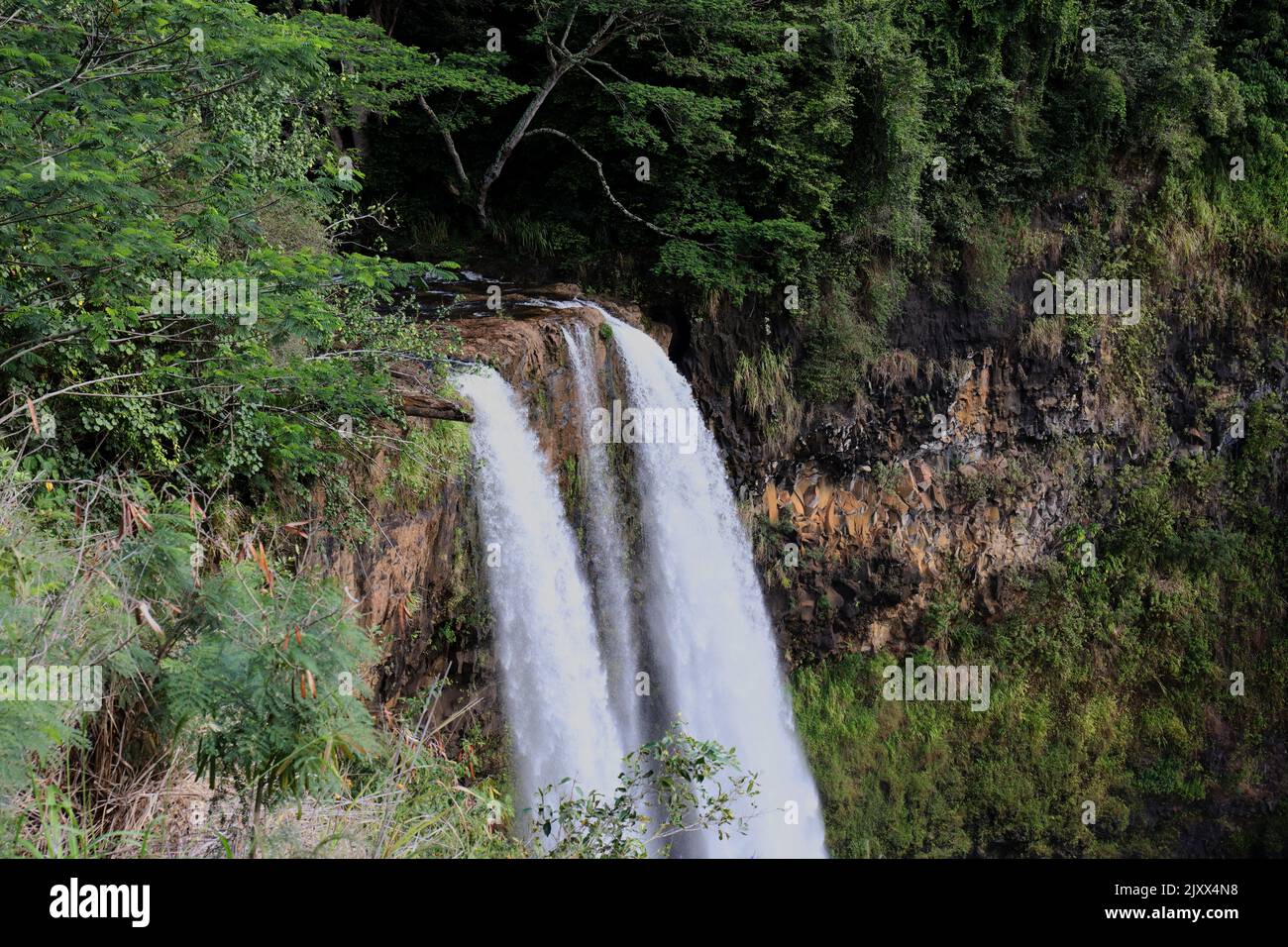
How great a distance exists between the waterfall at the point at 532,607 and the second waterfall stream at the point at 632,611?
0.04 feet

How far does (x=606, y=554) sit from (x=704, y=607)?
5.41 ft

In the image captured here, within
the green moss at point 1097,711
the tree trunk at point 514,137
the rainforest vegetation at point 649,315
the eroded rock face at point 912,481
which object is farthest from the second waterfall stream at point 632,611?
the tree trunk at point 514,137

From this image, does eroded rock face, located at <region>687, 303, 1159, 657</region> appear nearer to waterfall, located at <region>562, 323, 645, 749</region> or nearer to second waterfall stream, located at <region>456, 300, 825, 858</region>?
second waterfall stream, located at <region>456, 300, 825, 858</region>

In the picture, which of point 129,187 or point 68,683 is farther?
point 129,187

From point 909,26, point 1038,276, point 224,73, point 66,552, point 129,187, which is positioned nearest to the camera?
point 66,552

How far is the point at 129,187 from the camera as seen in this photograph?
225 inches

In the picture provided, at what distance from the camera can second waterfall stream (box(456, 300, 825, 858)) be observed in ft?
29.6

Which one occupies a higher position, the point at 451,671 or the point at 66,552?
the point at 66,552

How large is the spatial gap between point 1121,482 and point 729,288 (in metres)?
7.58

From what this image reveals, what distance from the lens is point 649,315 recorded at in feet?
42.6

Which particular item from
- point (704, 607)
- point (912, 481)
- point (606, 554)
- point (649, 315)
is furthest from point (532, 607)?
point (912, 481)

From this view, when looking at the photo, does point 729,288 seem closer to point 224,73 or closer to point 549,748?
point 549,748

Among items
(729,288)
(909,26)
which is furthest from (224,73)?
(909,26)

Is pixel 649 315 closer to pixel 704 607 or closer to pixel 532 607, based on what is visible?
pixel 704 607
